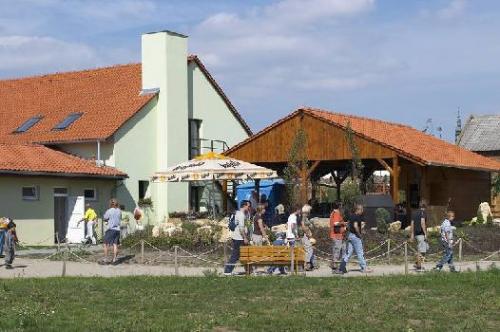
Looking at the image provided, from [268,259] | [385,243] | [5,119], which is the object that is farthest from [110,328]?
[5,119]

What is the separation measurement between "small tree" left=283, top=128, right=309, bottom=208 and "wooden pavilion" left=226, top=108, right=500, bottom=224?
0.41 metres

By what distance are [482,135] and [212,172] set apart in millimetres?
34162

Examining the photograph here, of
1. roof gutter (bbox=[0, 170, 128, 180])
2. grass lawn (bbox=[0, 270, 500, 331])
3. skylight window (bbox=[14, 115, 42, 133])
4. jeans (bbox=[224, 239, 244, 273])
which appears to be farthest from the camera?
skylight window (bbox=[14, 115, 42, 133])

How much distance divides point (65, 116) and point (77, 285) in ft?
77.4

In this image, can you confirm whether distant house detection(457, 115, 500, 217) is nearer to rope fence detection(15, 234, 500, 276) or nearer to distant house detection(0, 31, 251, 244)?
distant house detection(0, 31, 251, 244)

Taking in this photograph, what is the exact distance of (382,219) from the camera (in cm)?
2861

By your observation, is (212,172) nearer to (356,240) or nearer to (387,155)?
(387,155)

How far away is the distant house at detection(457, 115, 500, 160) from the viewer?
57.8 metres

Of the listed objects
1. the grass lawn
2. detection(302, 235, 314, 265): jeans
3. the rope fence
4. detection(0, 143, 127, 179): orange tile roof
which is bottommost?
the grass lawn

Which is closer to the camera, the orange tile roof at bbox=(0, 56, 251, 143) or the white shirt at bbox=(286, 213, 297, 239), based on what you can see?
the white shirt at bbox=(286, 213, 297, 239)

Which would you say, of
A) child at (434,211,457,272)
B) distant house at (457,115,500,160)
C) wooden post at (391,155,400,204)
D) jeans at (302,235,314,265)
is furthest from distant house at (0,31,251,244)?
distant house at (457,115,500,160)

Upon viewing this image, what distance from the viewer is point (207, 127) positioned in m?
42.5

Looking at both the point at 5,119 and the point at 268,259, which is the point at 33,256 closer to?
the point at 268,259

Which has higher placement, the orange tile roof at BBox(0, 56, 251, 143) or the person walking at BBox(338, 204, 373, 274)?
the orange tile roof at BBox(0, 56, 251, 143)
